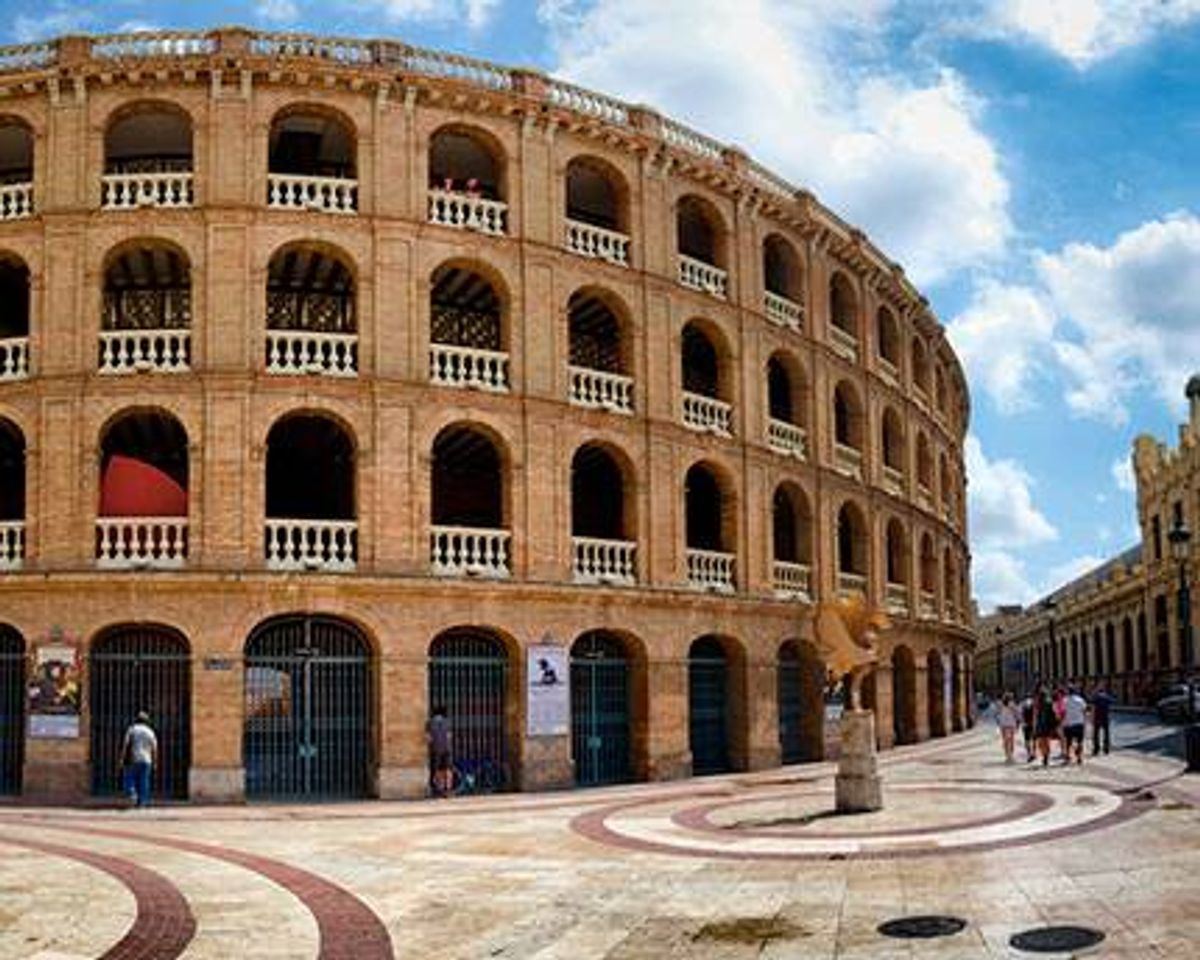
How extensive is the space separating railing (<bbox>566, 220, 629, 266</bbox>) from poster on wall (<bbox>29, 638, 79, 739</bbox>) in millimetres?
13447

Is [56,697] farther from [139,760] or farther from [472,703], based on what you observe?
[472,703]

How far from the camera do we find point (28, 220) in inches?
1072

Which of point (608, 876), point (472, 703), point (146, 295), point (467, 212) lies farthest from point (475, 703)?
point (608, 876)

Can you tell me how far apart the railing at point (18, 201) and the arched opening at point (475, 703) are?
39.5ft

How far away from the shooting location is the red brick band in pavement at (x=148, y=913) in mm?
12047

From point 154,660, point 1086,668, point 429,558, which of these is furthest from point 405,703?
point 1086,668

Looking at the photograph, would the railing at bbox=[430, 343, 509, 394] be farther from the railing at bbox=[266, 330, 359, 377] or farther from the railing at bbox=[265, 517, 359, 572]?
the railing at bbox=[265, 517, 359, 572]

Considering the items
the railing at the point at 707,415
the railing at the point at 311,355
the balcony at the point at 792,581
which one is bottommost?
the balcony at the point at 792,581

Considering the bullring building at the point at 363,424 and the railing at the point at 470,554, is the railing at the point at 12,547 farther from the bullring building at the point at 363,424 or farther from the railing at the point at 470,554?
the railing at the point at 470,554

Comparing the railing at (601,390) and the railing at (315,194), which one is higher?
the railing at (315,194)

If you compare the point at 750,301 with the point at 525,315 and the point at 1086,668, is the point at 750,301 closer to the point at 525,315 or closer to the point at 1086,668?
the point at 525,315

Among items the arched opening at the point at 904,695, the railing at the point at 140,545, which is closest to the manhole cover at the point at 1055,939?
the railing at the point at 140,545

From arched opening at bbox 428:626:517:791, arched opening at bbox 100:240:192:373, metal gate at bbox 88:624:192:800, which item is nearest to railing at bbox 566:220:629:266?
arched opening at bbox 100:240:192:373

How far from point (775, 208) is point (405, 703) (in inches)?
646
